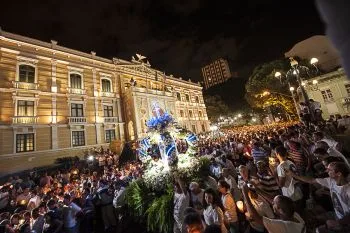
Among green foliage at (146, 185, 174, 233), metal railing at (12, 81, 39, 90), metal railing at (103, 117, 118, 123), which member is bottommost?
green foliage at (146, 185, 174, 233)

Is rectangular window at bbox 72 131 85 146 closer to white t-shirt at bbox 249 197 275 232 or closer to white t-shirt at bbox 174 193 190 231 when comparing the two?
white t-shirt at bbox 174 193 190 231

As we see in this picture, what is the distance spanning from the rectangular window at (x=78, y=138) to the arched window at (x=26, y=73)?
Answer: 6.16 meters

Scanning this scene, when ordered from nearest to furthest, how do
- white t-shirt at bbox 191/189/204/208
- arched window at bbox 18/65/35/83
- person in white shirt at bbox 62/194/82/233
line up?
white t-shirt at bbox 191/189/204/208, person in white shirt at bbox 62/194/82/233, arched window at bbox 18/65/35/83

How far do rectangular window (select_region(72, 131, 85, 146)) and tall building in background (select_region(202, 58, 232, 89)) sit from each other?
11542 cm

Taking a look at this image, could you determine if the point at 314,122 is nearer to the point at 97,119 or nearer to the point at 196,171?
the point at 196,171

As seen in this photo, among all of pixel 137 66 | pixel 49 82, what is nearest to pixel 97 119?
pixel 49 82

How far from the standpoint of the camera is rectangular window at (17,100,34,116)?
60.6 ft

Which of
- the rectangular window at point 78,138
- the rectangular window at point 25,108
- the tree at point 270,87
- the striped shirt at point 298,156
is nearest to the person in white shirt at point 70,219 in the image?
the striped shirt at point 298,156

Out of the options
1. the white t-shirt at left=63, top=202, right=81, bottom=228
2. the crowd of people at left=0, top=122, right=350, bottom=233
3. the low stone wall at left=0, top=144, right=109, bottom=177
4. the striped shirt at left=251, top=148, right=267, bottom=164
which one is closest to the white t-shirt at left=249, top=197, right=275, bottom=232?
the crowd of people at left=0, top=122, right=350, bottom=233

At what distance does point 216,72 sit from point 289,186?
136 metres

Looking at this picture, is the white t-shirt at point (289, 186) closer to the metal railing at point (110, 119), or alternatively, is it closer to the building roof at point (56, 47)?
the metal railing at point (110, 119)

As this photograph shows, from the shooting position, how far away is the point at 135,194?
7.91m

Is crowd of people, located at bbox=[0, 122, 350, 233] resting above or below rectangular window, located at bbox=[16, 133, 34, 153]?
below

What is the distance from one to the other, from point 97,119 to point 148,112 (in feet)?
20.7
